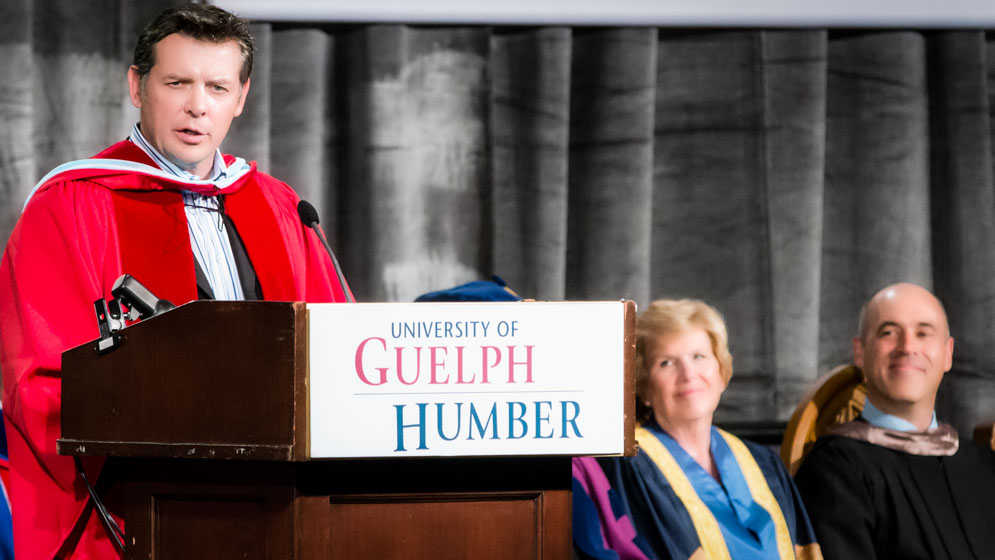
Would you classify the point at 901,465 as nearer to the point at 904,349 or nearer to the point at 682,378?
the point at 904,349

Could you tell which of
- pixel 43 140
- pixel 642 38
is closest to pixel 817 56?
pixel 642 38

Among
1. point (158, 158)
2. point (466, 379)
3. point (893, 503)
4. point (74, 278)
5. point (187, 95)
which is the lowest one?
point (893, 503)

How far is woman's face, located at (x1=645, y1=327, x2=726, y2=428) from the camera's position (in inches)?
94.3

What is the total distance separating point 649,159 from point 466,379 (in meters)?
1.96

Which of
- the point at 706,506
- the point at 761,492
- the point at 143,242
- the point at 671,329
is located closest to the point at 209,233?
the point at 143,242

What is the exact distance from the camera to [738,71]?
316cm

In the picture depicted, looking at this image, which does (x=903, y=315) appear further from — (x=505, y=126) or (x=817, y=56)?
(x=505, y=126)

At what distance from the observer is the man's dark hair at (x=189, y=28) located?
1693 mm

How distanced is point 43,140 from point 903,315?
247 centimetres

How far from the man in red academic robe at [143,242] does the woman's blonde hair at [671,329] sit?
2.86 feet

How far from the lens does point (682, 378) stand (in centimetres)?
240

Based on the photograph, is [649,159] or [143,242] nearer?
[143,242]

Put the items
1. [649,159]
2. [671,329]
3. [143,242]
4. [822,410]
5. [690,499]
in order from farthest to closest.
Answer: [649,159] → [822,410] → [671,329] → [690,499] → [143,242]

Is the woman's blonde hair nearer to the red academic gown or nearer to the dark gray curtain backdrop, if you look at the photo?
the dark gray curtain backdrop
